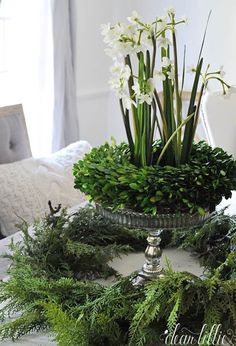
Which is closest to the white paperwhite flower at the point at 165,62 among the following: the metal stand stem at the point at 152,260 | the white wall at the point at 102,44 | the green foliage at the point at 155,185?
the green foliage at the point at 155,185

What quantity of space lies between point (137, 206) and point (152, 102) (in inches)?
8.6

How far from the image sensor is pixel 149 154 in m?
1.28

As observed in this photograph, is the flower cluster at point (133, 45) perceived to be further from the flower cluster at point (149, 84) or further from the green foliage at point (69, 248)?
the green foliage at point (69, 248)

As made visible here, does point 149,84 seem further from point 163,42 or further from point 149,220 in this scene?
point 149,220

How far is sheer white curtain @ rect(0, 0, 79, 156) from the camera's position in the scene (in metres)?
3.33

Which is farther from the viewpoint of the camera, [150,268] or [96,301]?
[150,268]

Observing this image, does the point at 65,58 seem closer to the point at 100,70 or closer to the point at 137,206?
the point at 100,70

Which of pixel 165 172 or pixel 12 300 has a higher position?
pixel 165 172

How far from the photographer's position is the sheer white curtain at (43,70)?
3.33 meters

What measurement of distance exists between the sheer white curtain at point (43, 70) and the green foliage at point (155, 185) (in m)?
2.19

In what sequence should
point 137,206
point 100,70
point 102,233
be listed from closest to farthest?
point 137,206 → point 102,233 → point 100,70

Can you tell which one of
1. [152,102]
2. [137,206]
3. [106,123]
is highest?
[152,102]

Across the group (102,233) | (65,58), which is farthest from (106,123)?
(102,233)

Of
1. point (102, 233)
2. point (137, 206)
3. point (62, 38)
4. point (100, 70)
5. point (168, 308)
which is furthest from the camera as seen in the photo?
point (100, 70)
